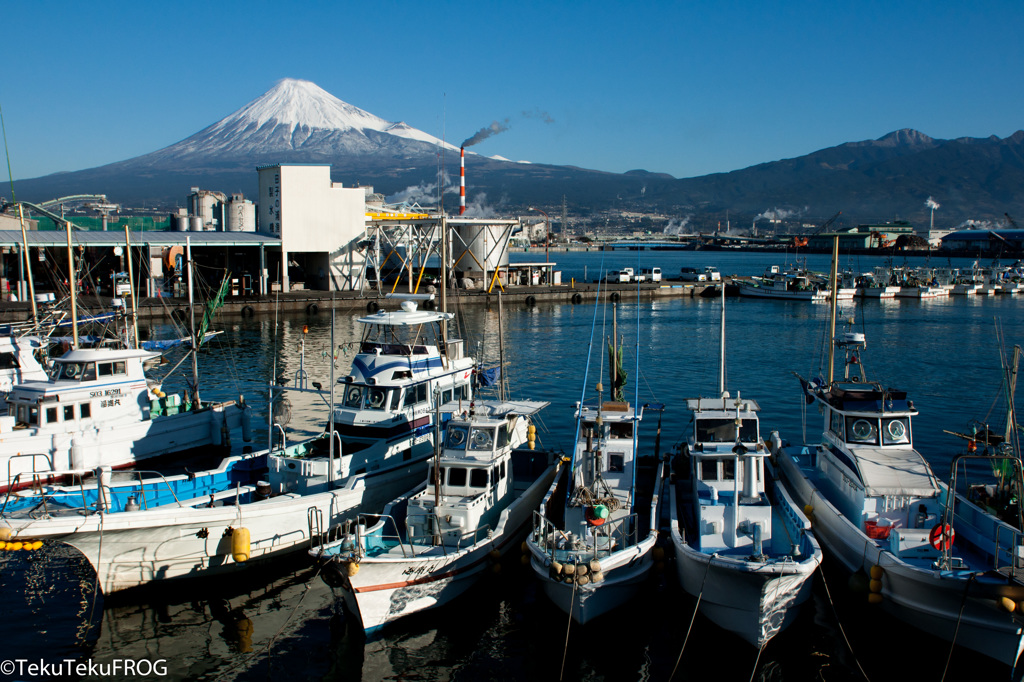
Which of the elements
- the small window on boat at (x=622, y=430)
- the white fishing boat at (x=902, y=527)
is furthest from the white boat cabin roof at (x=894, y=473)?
the small window on boat at (x=622, y=430)

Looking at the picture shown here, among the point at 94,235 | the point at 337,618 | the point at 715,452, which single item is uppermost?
the point at 94,235

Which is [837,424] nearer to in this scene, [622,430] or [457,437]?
[622,430]

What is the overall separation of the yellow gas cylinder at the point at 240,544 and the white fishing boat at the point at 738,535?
654 centimetres

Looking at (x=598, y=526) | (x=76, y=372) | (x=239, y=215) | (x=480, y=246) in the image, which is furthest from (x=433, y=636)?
(x=239, y=215)

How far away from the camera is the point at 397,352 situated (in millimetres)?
17969

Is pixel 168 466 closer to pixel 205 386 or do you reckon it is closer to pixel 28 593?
pixel 28 593

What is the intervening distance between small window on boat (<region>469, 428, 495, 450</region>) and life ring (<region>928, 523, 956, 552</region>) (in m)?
6.68

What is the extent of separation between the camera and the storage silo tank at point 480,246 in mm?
62188

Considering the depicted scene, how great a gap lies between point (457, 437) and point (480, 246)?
50.0 metres

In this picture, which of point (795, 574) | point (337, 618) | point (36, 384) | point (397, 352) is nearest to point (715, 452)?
point (795, 574)

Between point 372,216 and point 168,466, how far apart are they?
1604 inches

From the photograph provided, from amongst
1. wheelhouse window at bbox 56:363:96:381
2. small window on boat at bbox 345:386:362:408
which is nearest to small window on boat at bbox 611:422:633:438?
small window on boat at bbox 345:386:362:408

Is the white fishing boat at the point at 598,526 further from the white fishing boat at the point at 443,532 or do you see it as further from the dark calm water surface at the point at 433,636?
the white fishing boat at the point at 443,532

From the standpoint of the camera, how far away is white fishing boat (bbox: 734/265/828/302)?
66.1m
